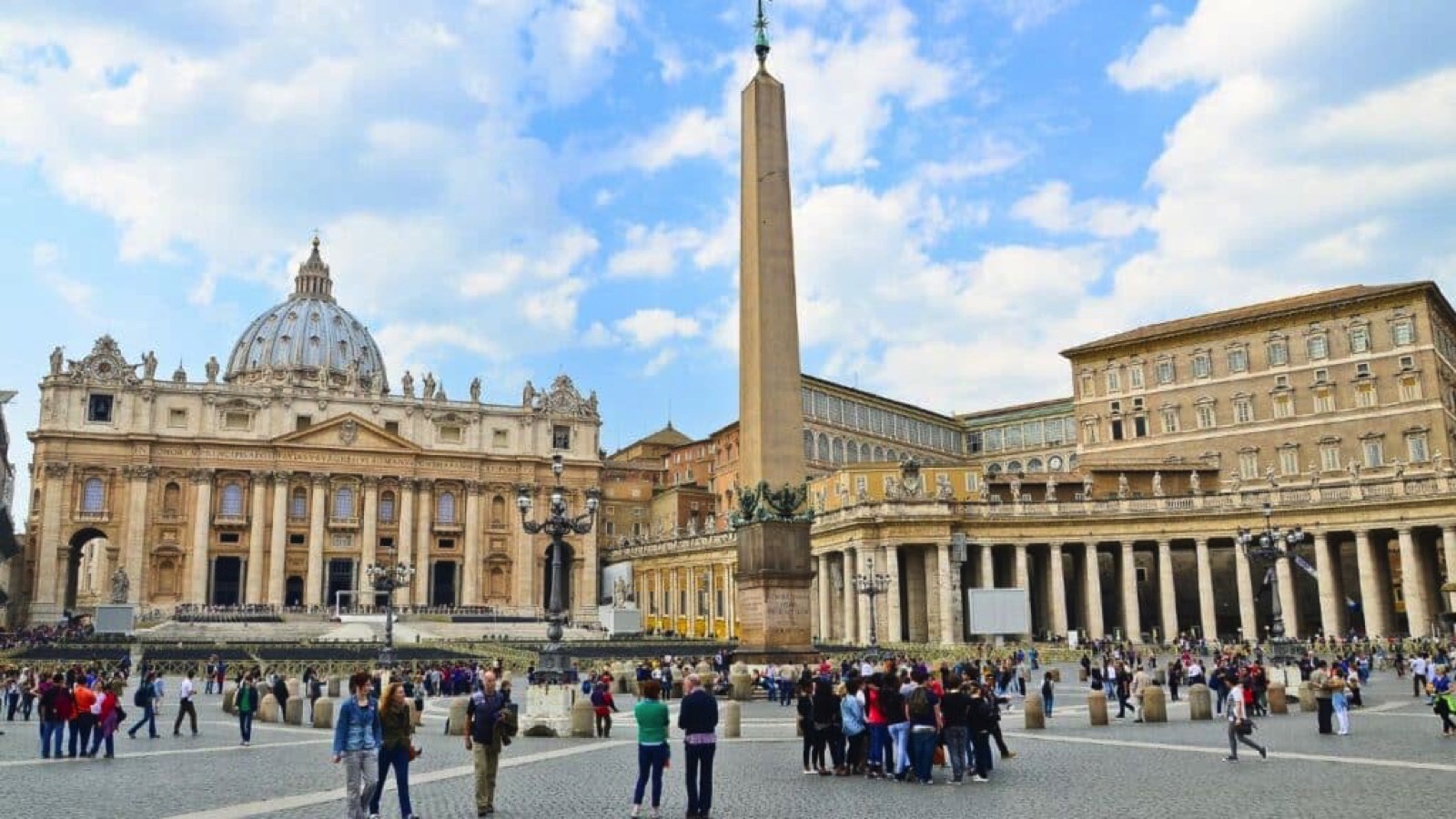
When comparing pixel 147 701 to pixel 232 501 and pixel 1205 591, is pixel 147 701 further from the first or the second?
pixel 232 501

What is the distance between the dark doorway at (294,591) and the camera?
7864cm

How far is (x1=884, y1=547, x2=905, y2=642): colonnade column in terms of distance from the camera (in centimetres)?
4675

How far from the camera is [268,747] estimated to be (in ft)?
54.2

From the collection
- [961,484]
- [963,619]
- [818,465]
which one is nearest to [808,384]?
[818,465]

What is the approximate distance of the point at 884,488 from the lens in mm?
53750

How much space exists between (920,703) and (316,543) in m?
72.9

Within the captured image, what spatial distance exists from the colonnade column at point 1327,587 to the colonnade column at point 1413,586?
94.1 inches

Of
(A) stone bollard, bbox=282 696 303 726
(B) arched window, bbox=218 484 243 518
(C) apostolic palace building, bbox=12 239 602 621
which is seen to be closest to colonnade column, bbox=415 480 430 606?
(C) apostolic palace building, bbox=12 239 602 621

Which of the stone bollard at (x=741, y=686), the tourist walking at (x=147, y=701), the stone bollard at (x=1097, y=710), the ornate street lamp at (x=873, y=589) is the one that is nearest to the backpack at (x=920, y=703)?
A: the stone bollard at (x=1097, y=710)

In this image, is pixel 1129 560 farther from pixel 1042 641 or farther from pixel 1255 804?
pixel 1255 804

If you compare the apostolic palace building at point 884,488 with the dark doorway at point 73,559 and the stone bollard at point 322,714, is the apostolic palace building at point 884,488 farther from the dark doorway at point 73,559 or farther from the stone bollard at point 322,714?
the stone bollard at point 322,714

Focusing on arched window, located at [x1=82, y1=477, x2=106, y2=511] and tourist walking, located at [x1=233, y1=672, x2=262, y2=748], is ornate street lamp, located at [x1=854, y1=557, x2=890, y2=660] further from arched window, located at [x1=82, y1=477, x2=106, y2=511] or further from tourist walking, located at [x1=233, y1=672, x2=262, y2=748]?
arched window, located at [x1=82, y1=477, x2=106, y2=511]

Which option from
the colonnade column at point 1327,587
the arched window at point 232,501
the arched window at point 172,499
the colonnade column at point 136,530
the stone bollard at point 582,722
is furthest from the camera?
the arched window at point 232,501

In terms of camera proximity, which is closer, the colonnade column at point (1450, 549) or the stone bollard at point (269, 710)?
the stone bollard at point (269, 710)
